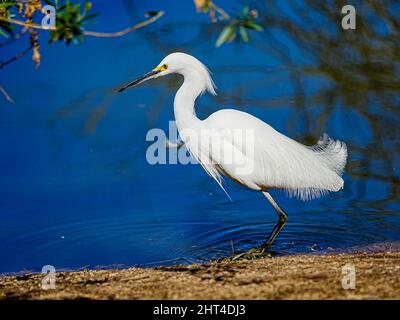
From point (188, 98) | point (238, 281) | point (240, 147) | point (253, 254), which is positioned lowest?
point (238, 281)

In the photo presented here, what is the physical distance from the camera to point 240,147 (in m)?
5.55

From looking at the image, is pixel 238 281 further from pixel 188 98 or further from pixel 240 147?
pixel 188 98

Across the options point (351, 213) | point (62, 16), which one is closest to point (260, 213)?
point (351, 213)

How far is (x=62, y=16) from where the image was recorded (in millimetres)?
3459

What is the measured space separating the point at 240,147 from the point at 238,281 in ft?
5.53

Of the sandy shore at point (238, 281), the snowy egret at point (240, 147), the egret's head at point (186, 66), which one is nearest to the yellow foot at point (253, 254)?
the snowy egret at point (240, 147)

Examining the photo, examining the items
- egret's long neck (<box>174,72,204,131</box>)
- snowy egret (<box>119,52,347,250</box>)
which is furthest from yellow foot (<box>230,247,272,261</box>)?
egret's long neck (<box>174,72,204,131</box>)

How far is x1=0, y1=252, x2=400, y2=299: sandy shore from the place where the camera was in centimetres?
371

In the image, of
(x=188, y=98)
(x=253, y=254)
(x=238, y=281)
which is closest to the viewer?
(x=238, y=281)

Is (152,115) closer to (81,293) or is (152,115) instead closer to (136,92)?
(136,92)

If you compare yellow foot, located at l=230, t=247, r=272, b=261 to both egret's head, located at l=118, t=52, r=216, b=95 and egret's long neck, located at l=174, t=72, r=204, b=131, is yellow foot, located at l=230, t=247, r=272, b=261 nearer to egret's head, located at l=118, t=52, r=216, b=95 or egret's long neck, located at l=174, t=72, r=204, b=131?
egret's long neck, located at l=174, t=72, r=204, b=131

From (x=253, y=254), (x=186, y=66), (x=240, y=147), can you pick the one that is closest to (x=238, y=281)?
(x=253, y=254)

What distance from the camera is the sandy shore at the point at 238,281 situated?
3715 mm
